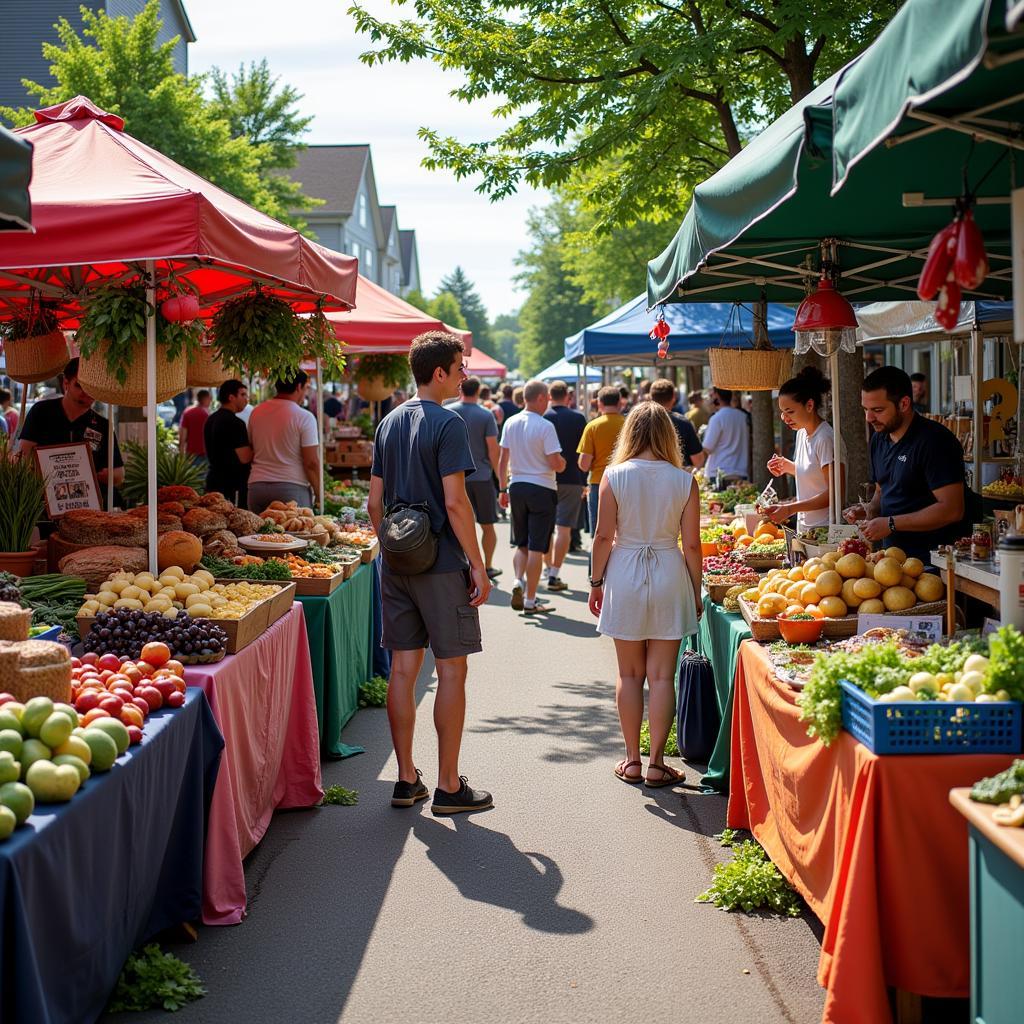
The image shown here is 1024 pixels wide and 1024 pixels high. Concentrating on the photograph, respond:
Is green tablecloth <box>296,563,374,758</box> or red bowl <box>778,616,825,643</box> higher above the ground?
red bowl <box>778,616,825,643</box>

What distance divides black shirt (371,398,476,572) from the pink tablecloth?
0.85 meters

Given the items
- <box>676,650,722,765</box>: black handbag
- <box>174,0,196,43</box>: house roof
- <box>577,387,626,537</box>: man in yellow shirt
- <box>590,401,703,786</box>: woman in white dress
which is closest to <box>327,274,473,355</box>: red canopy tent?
<box>577,387,626,537</box>: man in yellow shirt

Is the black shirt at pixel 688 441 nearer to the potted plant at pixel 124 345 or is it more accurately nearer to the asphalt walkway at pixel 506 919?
the asphalt walkway at pixel 506 919

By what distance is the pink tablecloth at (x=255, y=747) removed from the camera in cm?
504

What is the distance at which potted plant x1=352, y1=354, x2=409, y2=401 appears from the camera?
669 inches

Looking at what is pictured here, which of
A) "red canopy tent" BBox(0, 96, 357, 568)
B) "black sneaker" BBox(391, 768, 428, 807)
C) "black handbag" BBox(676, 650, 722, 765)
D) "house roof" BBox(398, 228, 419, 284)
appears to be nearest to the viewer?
"red canopy tent" BBox(0, 96, 357, 568)

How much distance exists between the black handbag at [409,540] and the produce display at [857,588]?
5.37 ft

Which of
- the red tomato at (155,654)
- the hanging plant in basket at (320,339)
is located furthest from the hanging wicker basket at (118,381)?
A: the hanging plant in basket at (320,339)

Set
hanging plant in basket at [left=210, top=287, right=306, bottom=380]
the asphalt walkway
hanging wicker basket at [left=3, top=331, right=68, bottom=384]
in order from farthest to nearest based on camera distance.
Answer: hanging plant in basket at [left=210, top=287, right=306, bottom=380]
hanging wicker basket at [left=3, top=331, right=68, bottom=384]
the asphalt walkway

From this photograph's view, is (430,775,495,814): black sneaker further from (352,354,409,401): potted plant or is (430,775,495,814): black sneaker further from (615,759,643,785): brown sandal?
(352,354,409,401): potted plant

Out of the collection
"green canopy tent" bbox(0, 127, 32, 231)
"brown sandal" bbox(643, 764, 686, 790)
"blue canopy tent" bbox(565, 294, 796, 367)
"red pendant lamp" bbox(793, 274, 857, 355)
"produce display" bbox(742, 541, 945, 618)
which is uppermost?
"blue canopy tent" bbox(565, 294, 796, 367)

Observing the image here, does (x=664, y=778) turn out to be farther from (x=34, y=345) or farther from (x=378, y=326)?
(x=378, y=326)

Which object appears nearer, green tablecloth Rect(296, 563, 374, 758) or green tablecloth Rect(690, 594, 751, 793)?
green tablecloth Rect(690, 594, 751, 793)

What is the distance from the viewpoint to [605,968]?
4.48m
